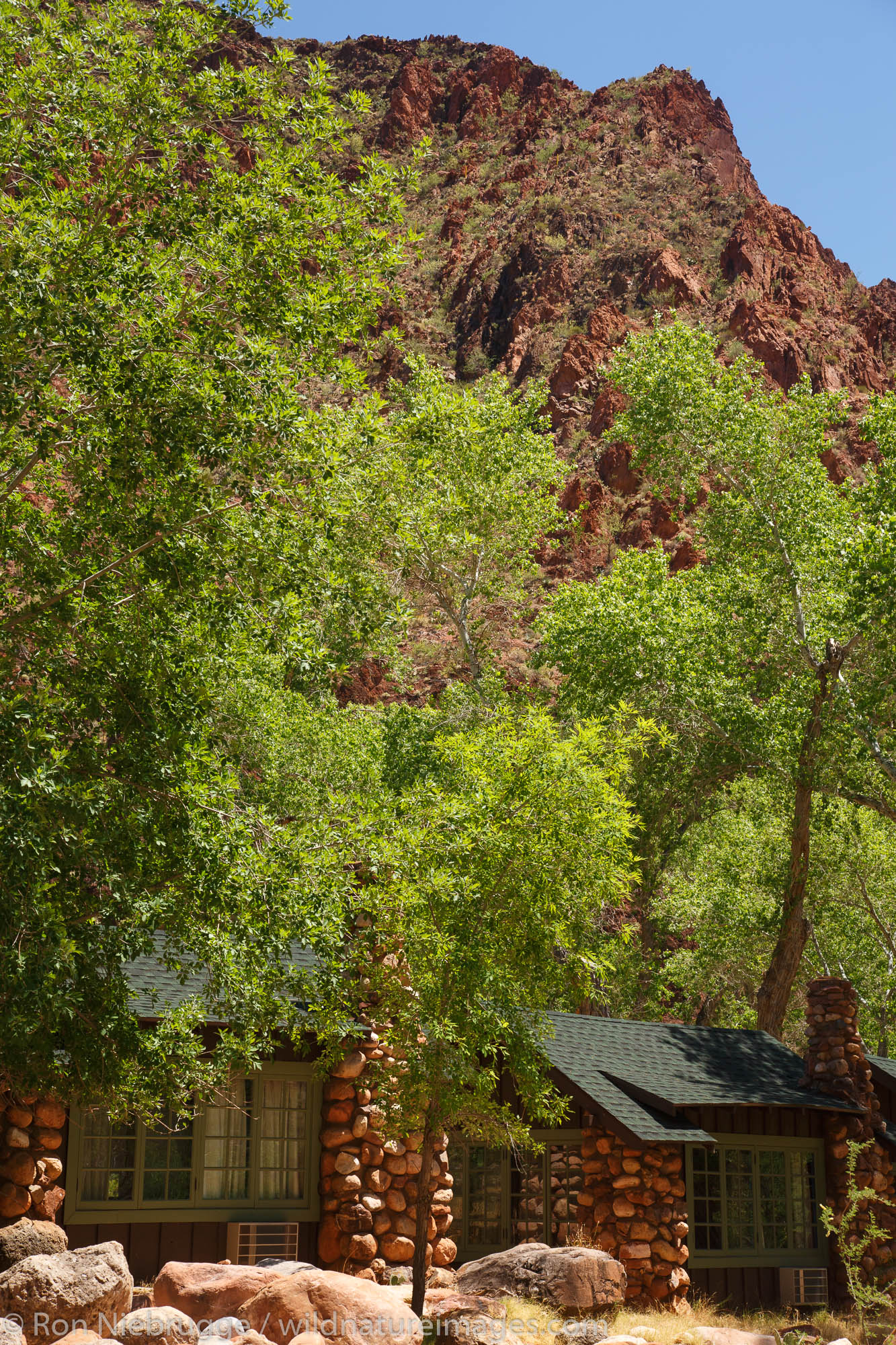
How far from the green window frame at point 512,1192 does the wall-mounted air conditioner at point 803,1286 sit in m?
3.29

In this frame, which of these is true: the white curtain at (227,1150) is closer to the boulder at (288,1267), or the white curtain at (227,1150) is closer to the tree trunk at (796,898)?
the boulder at (288,1267)

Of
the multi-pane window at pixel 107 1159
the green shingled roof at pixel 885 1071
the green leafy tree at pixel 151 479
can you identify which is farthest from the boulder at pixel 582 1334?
the green shingled roof at pixel 885 1071

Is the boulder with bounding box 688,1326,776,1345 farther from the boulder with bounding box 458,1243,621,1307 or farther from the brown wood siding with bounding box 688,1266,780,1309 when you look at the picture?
the brown wood siding with bounding box 688,1266,780,1309

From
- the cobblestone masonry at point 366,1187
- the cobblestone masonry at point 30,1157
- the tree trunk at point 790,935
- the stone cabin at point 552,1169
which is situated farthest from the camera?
the tree trunk at point 790,935

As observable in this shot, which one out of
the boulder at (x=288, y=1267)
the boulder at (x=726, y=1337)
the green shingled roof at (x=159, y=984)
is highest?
the green shingled roof at (x=159, y=984)

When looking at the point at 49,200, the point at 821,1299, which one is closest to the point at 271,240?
the point at 49,200

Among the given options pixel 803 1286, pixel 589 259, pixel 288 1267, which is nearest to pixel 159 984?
pixel 288 1267

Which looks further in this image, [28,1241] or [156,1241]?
[156,1241]

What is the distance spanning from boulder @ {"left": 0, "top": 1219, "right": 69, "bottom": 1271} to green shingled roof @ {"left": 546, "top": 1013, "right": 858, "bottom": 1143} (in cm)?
634

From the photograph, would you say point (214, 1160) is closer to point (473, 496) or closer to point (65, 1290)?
point (65, 1290)

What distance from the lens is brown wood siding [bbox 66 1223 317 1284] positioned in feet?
40.5

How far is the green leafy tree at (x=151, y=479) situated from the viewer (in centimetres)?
867

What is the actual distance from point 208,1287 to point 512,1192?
5862mm

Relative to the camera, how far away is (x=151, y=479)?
9102 mm
